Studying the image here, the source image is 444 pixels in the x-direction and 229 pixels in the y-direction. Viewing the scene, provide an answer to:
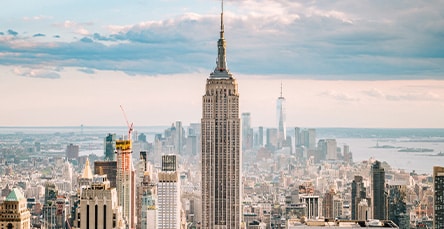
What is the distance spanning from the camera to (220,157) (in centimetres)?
1478

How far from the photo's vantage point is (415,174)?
988cm

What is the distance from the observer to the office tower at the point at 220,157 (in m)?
14.1

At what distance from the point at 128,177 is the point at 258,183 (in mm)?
1911

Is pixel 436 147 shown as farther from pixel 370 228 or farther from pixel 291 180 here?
pixel 291 180

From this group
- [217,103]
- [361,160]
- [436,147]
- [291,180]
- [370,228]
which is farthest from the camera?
[217,103]

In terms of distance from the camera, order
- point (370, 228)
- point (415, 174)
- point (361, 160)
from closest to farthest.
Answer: point (370, 228)
point (415, 174)
point (361, 160)

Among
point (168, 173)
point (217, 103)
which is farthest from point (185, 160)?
point (217, 103)

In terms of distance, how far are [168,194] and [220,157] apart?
1.83 metres

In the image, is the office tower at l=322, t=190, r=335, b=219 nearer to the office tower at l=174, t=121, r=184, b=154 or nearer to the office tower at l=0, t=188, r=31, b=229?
the office tower at l=174, t=121, r=184, b=154

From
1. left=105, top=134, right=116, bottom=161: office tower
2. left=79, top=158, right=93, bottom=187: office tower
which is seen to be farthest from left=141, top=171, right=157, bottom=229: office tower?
left=79, top=158, right=93, bottom=187: office tower

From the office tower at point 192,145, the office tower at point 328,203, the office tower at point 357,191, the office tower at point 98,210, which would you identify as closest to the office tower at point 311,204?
the office tower at point 328,203

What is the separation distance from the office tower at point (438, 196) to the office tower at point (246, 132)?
3.13 meters

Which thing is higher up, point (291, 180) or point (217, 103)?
point (217, 103)

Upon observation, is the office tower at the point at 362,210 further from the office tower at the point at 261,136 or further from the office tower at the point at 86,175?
the office tower at the point at 86,175
